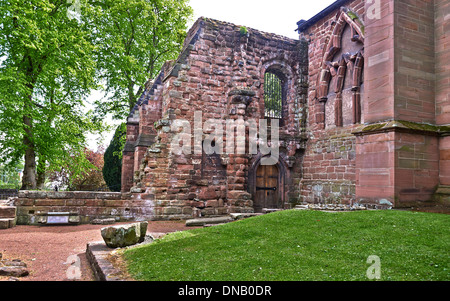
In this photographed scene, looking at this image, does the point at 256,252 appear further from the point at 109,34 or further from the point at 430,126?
the point at 109,34

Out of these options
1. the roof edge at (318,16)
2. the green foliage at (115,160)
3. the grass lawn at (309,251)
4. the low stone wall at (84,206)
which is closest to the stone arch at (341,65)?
the roof edge at (318,16)

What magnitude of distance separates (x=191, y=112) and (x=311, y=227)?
23.8 ft

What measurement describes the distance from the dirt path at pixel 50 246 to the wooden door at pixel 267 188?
4.17 m

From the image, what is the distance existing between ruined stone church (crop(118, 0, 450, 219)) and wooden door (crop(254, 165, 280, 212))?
51mm

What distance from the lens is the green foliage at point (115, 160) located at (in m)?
19.1

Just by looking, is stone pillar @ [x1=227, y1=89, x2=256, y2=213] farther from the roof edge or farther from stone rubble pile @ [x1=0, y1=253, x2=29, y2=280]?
stone rubble pile @ [x1=0, y1=253, x2=29, y2=280]

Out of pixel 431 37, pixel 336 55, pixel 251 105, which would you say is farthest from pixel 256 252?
pixel 336 55

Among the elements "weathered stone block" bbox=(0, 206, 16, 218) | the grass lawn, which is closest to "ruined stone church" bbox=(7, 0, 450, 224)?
"weathered stone block" bbox=(0, 206, 16, 218)

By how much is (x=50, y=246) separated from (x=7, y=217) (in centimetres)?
299

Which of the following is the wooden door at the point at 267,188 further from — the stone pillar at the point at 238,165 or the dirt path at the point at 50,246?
the dirt path at the point at 50,246

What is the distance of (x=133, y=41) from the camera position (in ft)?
62.5

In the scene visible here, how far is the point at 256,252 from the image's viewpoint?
423 cm

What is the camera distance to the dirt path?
4969mm

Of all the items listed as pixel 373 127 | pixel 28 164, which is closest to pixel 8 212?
pixel 28 164
